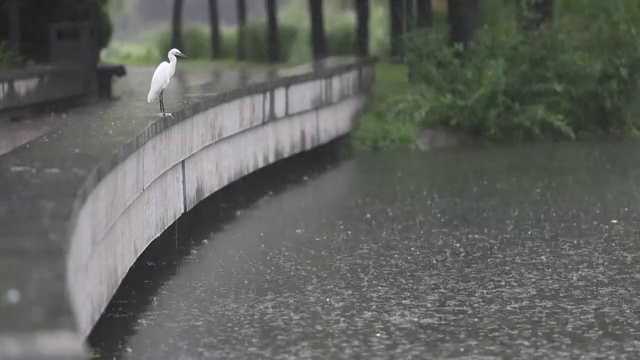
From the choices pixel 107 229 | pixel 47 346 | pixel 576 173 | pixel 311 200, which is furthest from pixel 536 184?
pixel 47 346

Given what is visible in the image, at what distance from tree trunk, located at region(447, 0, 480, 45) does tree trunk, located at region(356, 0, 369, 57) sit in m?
3.82

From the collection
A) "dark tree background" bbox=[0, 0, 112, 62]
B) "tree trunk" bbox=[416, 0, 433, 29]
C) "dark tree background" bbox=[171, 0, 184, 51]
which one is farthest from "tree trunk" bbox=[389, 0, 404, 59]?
"dark tree background" bbox=[0, 0, 112, 62]

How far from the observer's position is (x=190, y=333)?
30.4ft

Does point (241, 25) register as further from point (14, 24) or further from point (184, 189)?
point (184, 189)

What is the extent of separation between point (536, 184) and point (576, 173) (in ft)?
4.02

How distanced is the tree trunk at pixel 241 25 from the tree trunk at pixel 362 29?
2673 mm

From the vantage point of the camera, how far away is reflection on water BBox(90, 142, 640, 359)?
353 inches

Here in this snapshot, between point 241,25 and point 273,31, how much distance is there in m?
0.88

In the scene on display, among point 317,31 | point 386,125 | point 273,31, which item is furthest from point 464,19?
point 273,31

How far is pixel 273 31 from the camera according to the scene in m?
29.5

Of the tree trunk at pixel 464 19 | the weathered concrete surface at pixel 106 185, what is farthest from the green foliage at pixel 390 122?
the weathered concrete surface at pixel 106 185

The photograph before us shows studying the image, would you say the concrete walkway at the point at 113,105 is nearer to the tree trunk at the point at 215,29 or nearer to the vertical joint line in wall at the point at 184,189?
the tree trunk at the point at 215,29

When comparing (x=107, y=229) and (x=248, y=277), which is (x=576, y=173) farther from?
(x=107, y=229)

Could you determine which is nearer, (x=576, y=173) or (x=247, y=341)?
(x=247, y=341)
